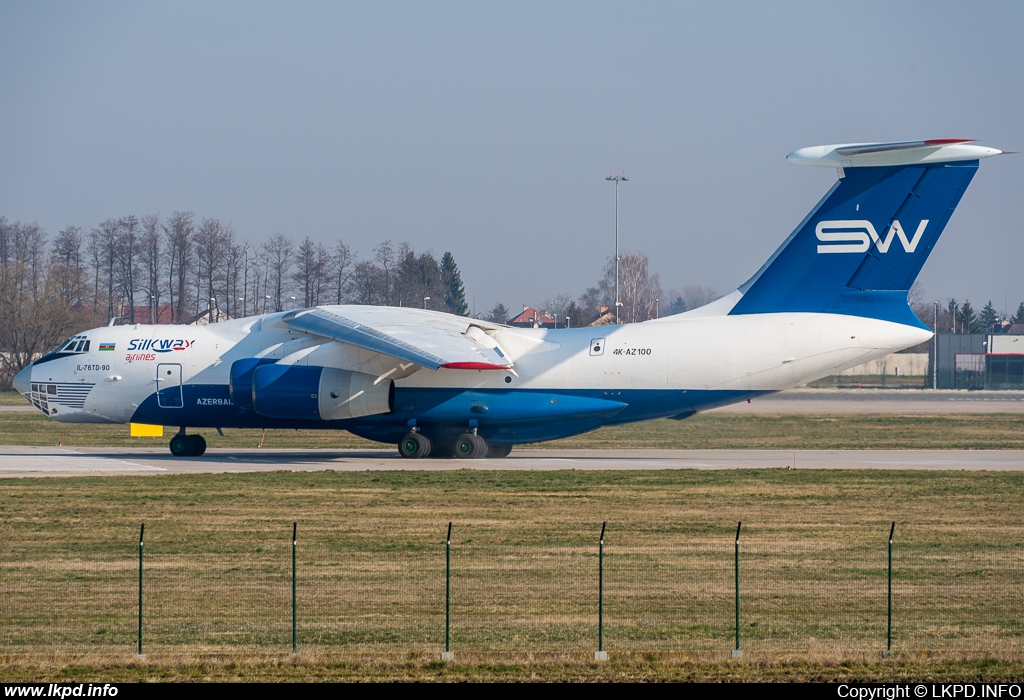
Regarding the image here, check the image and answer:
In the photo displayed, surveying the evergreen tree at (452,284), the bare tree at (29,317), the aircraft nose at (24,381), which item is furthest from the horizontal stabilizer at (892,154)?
the evergreen tree at (452,284)

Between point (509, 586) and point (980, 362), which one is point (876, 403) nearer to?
point (980, 362)

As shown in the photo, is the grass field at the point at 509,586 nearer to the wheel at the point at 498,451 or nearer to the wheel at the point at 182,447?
the wheel at the point at 498,451

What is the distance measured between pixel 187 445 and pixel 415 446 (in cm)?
635

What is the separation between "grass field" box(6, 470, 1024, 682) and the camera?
10.5m

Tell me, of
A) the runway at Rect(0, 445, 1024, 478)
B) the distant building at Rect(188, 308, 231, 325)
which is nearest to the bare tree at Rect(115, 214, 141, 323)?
the distant building at Rect(188, 308, 231, 325)

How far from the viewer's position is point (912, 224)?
81.6ft

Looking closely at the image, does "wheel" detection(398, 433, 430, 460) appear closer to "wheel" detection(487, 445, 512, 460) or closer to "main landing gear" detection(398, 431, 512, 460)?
"main landing gear" detection(398, 431, 512, 460)

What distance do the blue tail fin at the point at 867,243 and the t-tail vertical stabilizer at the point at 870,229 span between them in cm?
2

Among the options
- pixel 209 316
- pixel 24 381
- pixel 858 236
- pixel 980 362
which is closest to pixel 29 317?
pixel 209 316

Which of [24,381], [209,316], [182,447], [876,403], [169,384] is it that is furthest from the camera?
[209,316]

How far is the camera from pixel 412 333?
25.6 metres

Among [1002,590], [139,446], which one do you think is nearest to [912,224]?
[1002,590]

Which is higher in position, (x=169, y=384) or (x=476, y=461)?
(x=169, y=384)

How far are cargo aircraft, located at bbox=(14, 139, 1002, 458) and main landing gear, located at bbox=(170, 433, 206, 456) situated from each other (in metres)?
0.04
